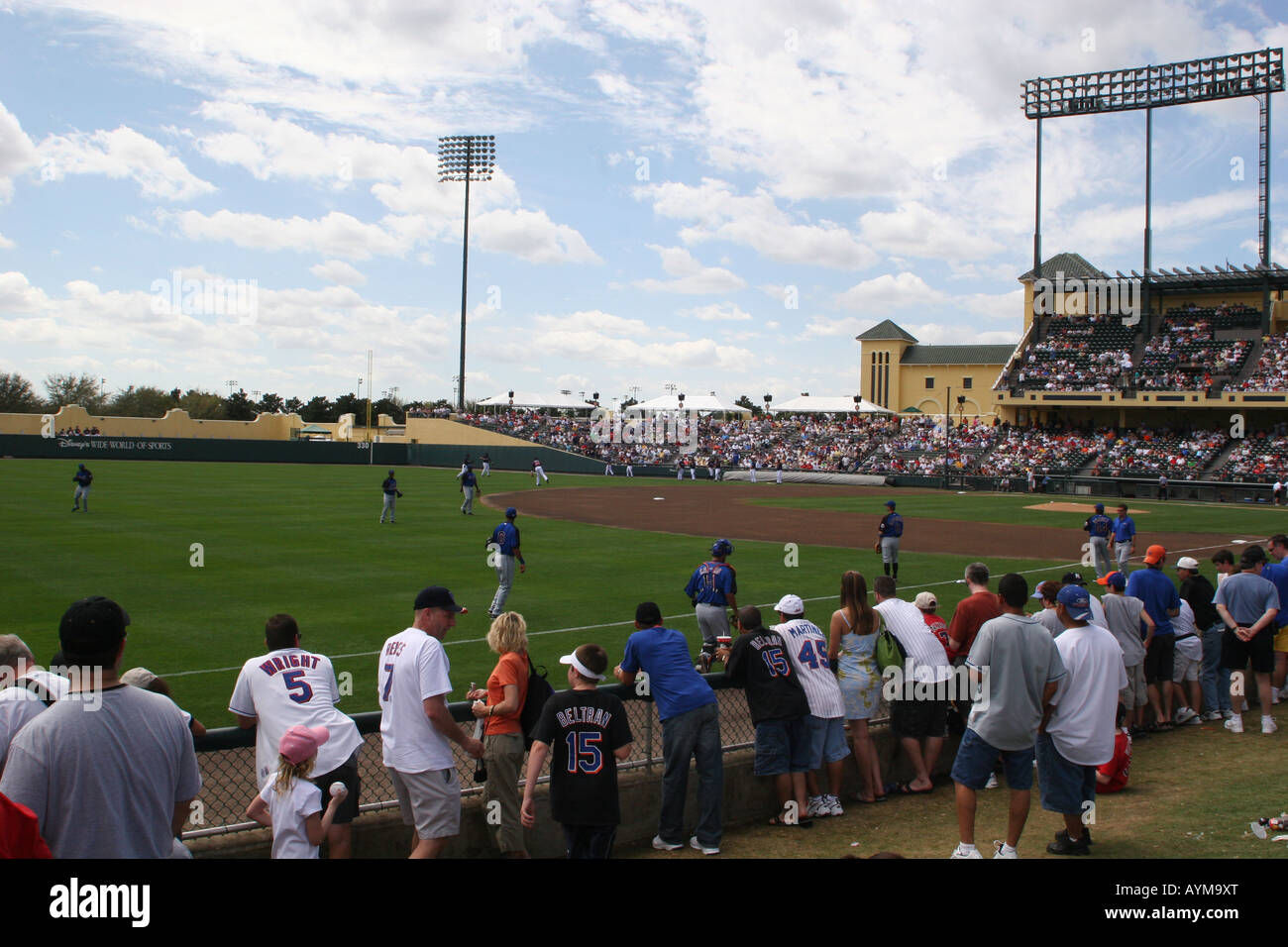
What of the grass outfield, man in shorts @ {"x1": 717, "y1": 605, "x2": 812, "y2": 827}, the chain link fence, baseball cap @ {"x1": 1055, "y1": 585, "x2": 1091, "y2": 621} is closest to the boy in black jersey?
the chain link fence

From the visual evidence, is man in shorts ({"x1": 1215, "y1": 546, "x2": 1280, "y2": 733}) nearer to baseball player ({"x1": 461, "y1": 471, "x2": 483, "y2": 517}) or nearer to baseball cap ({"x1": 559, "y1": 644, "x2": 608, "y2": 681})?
baseball cap ({"x1": 559, "y1": 644, "x2": 608, "y2": 681})

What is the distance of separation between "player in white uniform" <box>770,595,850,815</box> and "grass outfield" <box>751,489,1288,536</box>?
2345 cm

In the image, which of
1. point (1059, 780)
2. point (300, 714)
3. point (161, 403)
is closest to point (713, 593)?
point (1059, 780)

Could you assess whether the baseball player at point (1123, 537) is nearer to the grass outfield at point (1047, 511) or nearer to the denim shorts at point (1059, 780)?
the grass outfield at point (1047, 511)

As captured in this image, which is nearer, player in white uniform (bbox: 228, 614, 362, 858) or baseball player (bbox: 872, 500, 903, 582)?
player in white uniform (bbox: 228, 614, 362, 858)

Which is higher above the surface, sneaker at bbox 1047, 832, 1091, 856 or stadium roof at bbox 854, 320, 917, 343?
stadium roof at bbox 854, 320, 917, 343

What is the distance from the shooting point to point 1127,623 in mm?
9398

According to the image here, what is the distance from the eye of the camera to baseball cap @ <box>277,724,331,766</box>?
4.98m

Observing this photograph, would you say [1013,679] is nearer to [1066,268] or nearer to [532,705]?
[532,705]
